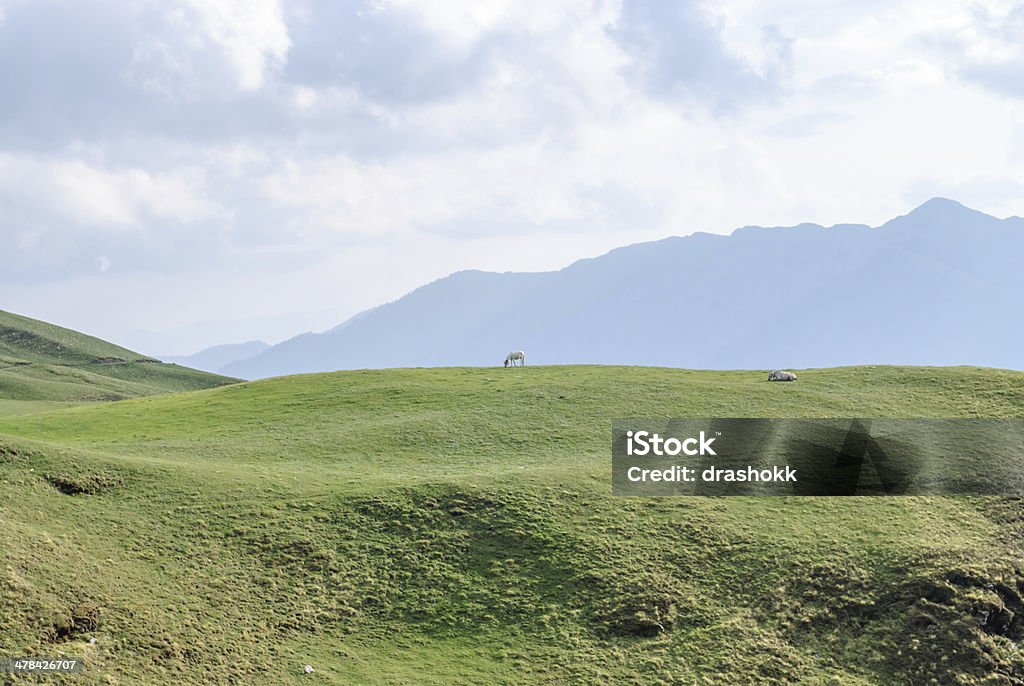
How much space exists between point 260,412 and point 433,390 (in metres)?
11.3

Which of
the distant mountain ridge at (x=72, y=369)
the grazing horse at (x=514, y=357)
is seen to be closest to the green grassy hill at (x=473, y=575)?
the grazing horse at (x=514, y=357)

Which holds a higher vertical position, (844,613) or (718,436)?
(718,436)

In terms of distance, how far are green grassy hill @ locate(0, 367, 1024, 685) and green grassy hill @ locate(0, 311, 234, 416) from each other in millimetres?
81582

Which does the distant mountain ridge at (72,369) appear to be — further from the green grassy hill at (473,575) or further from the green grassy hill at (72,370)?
the green grassy hill at (473,575)

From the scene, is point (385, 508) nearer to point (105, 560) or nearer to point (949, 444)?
point (105, 560)

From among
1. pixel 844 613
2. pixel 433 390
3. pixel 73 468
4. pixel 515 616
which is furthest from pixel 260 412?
pixel 844 613

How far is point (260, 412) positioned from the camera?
53812 millimetres

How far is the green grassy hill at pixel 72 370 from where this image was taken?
113 m

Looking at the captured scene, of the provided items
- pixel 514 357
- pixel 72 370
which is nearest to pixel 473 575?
pixel 514 357

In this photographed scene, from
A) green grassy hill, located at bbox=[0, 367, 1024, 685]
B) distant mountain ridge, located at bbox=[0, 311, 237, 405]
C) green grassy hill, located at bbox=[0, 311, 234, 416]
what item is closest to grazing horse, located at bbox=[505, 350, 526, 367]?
green grassy hill, located at bbox=[0, 367, 1024, 685]

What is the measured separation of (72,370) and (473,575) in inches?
5047

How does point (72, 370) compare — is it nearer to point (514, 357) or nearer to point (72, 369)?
point (72, 369)

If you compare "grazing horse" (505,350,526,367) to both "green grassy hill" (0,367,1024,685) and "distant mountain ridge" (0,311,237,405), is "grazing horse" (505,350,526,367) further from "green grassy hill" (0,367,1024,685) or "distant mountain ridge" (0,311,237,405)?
"distant mountain ridge" (0,311,237,405)

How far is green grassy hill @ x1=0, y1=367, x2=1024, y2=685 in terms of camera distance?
25.7 meters
